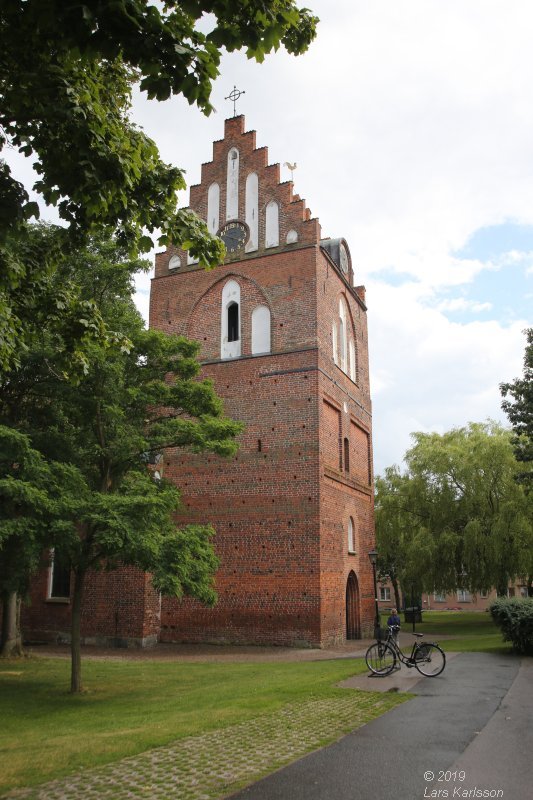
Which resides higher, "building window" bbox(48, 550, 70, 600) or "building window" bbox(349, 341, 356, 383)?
"building window" bbox(349, 341, 356, 383)

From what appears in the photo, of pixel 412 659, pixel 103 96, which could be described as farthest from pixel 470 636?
pixel 103 96

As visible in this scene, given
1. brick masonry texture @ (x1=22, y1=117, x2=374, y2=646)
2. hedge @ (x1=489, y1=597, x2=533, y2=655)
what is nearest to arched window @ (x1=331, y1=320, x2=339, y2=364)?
brick masonry texture @ (x1=22, y1=117, x2=374, y2=646)

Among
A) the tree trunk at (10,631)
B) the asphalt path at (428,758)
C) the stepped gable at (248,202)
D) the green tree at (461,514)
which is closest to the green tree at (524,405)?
the green tree at (461,514)

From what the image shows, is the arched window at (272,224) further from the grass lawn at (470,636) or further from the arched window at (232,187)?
the grass lawn at (470,636)

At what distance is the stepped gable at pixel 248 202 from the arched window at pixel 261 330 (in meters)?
2.15

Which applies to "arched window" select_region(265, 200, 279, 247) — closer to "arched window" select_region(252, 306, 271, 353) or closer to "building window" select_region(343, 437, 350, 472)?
"arched window" select_region(252, 306, 271, 353)

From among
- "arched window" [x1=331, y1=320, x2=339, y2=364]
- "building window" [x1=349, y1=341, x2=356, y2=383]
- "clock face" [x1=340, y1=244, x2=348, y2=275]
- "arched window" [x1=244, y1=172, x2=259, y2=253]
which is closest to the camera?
"arched window" [x1=244, y1=172, x2=259, y2=253]

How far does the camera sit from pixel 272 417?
2161cm

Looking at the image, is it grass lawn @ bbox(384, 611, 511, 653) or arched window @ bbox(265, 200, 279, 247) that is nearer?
grass lawn @ bbox(384, 611, 511, 653)

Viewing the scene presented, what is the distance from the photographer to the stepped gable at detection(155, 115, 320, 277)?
23.1 metres

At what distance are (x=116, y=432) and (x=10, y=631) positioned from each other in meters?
8.18

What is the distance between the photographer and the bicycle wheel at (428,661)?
1239cm

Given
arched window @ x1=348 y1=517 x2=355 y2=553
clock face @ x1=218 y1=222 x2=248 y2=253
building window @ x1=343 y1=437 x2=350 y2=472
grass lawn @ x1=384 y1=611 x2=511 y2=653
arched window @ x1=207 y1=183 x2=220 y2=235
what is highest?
Result: arched window @ x1=207 y1=183 x2=220 y2=235

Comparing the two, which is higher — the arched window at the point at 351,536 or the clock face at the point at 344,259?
the clock face at the point at 344,259
